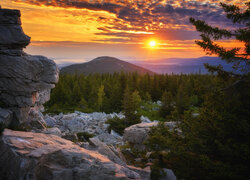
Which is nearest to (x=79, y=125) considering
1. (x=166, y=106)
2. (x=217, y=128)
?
(x=166, y=106)

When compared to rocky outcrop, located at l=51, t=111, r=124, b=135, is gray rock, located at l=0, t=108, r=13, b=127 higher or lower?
higher

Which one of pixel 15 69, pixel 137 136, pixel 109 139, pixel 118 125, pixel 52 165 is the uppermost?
Answer: pixel 15 69

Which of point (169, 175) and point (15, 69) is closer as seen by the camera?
point (169, 175)

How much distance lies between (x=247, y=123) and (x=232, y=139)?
32.7 inches

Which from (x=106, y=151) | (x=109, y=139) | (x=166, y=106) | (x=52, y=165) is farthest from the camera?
(x=166, y=106)

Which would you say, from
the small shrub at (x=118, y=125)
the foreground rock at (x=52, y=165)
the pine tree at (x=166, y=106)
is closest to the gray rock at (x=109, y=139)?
the small shrub at (x=118, y=125)

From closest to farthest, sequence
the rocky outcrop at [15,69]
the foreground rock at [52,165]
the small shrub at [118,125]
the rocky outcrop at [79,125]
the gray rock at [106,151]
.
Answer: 1. the foreground rock at [52,165]
2. the gray rock at [106,151]
3. the rocky outcrop at [15,69]
4. the small shrub at [118,125]
5. the rocky outcrop at [79,125]

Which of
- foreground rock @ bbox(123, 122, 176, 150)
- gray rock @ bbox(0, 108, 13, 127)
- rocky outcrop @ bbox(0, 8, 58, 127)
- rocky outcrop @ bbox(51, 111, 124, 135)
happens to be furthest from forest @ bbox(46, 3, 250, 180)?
rocky outcrop @ bbox(51, 111, 124, 135)

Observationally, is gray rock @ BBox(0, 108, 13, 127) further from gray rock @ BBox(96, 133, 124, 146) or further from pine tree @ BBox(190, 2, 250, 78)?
pine tree @ BBox(190, 2, 250, 78)

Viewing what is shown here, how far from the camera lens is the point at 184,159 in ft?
27.0

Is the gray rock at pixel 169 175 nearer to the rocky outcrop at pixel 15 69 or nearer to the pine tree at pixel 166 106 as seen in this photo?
the rocky outcrop at pixel 15 69

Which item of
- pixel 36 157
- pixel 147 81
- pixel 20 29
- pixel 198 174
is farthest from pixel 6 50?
pixel 147 81

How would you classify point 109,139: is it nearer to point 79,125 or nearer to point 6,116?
point 79,125

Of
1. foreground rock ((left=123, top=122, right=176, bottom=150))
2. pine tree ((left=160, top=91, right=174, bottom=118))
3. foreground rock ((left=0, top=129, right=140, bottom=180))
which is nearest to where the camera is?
foreground rock ((left=0, top=129, right=140, bottom=180))
